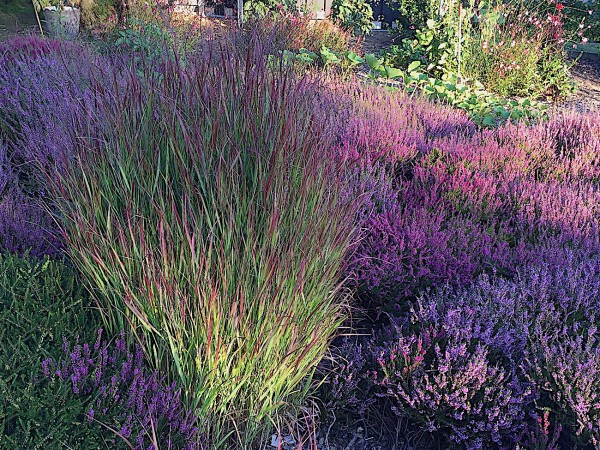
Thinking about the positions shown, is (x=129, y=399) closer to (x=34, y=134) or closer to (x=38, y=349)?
(x=38, y=349)

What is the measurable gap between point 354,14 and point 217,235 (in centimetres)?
1001

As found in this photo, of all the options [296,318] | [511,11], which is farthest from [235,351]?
[511,11]

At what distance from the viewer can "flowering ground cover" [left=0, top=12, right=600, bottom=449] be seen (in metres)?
1.76

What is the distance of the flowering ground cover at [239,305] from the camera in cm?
176

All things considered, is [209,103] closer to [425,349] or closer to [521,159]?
[425,349]

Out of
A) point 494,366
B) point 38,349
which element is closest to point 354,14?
point 494,366

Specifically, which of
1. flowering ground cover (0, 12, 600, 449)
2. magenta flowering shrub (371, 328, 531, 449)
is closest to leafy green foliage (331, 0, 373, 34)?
flowering ground cover (0, 12, 600, 449)

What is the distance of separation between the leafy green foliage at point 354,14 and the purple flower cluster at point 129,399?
31.9 ft

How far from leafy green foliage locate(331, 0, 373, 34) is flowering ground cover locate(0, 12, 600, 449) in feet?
28.4

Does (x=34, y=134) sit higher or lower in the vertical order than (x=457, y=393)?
higher

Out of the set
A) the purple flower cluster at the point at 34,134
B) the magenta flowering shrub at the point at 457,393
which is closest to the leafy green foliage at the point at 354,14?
the purple flower cluster at the point at 34,134

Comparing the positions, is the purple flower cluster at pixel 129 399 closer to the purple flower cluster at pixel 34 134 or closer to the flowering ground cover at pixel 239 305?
the flowering ground cover at pixel 239 305

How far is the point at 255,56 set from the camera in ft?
7.50

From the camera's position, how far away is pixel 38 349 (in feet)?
5.78
